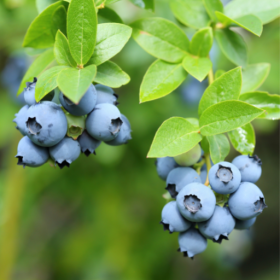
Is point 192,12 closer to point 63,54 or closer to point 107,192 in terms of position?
point 63,54

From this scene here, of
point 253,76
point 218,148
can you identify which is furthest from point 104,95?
point 253,76

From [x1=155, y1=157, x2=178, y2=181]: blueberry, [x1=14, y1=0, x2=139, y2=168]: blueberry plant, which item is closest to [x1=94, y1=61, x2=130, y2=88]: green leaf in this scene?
[x1=14, y1=0, x2=139, y2=168]: blueberry plant

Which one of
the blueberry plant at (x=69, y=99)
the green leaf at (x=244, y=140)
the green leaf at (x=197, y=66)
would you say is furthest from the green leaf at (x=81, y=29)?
the green leaf at (x=244, y=140)

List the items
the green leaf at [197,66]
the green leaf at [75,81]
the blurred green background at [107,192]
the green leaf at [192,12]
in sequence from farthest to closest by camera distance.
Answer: the blurred green background at [107,192] < the green leaf at [192,12] < the green leaf at [197,66] < the green leaf at [75,81]

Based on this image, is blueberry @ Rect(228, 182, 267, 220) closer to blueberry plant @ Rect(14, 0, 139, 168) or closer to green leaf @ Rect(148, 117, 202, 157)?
green leaf @ Rect(148, 117, 202, 157)

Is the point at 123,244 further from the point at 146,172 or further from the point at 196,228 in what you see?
the point at 196,228

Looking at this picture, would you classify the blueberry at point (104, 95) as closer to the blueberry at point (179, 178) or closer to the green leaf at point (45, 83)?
the green leaf at point (45, 83)

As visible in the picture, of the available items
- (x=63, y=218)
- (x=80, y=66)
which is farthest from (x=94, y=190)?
(x=80, y=66)
